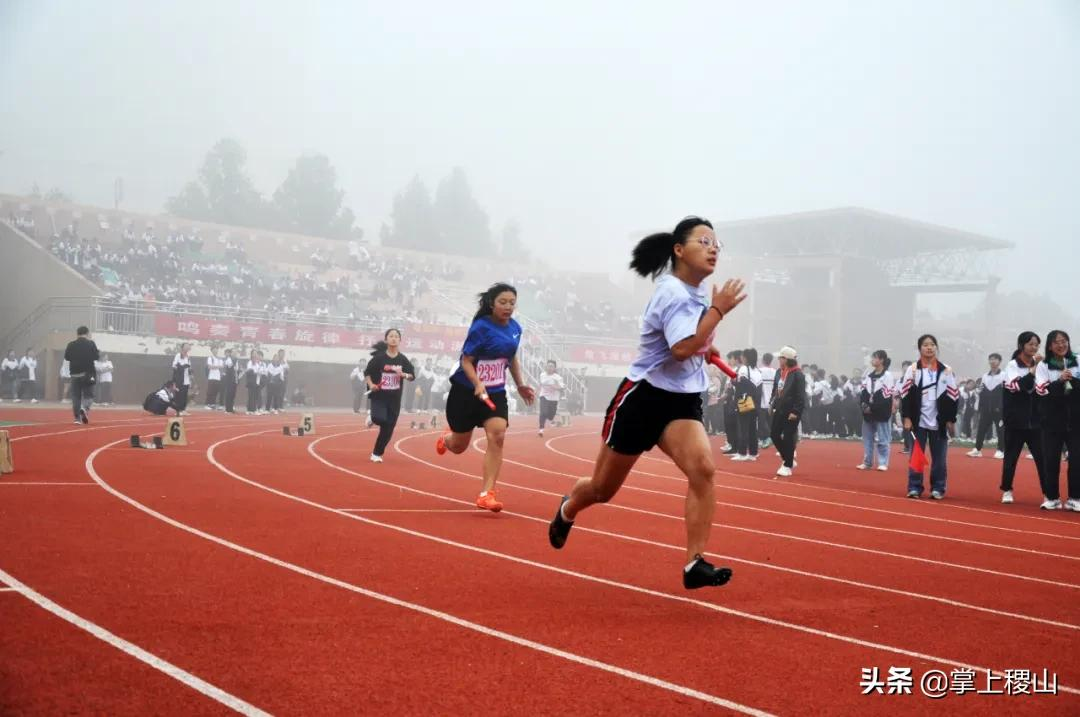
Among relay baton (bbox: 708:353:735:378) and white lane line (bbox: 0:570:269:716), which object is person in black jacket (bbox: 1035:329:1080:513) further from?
white lane line (bbox: 0:570:269:716)

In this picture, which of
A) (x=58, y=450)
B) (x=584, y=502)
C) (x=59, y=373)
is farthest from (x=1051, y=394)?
(x=59, y=373)

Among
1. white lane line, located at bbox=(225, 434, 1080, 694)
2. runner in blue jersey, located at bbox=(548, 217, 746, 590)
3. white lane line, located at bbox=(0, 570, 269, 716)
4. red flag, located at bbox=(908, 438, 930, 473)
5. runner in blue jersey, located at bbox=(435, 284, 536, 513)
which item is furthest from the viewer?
red flag, located at bbox=(908, 438, 930, 473)

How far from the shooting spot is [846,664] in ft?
15.3

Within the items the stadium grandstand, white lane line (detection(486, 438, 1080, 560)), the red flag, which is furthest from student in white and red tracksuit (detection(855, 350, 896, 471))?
the stadium grandstand

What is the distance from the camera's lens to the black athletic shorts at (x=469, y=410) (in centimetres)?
989

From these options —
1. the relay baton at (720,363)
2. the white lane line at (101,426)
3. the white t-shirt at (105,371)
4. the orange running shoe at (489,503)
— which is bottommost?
the white lane line at (101,426)

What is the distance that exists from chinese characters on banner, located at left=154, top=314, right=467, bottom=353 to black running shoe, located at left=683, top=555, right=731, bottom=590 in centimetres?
3182

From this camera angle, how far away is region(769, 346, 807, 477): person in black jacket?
53.1ft

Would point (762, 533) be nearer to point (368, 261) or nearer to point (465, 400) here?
point (465, 400)

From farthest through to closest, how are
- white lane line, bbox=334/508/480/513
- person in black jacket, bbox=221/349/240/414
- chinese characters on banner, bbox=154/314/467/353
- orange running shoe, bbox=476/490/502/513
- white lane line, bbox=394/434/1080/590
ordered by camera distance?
chinese characters on banner, bbox=154/314/467/353
person in black jacket, bbox=221/349/240/414
white lane line, bbox=334/508/480/513
orange running shoe, bbox=476/490/502/513
white lane line, bbox=394/434/1080/590

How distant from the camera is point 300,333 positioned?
38.9 metres

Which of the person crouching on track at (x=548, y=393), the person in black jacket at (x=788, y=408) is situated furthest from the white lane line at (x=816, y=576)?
the person crouching on track at (x=548, y=393)

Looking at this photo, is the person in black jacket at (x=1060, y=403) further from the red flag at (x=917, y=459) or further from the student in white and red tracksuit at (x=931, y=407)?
A: the red flag at (x=917, y=459)

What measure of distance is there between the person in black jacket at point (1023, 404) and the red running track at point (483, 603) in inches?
59.5
